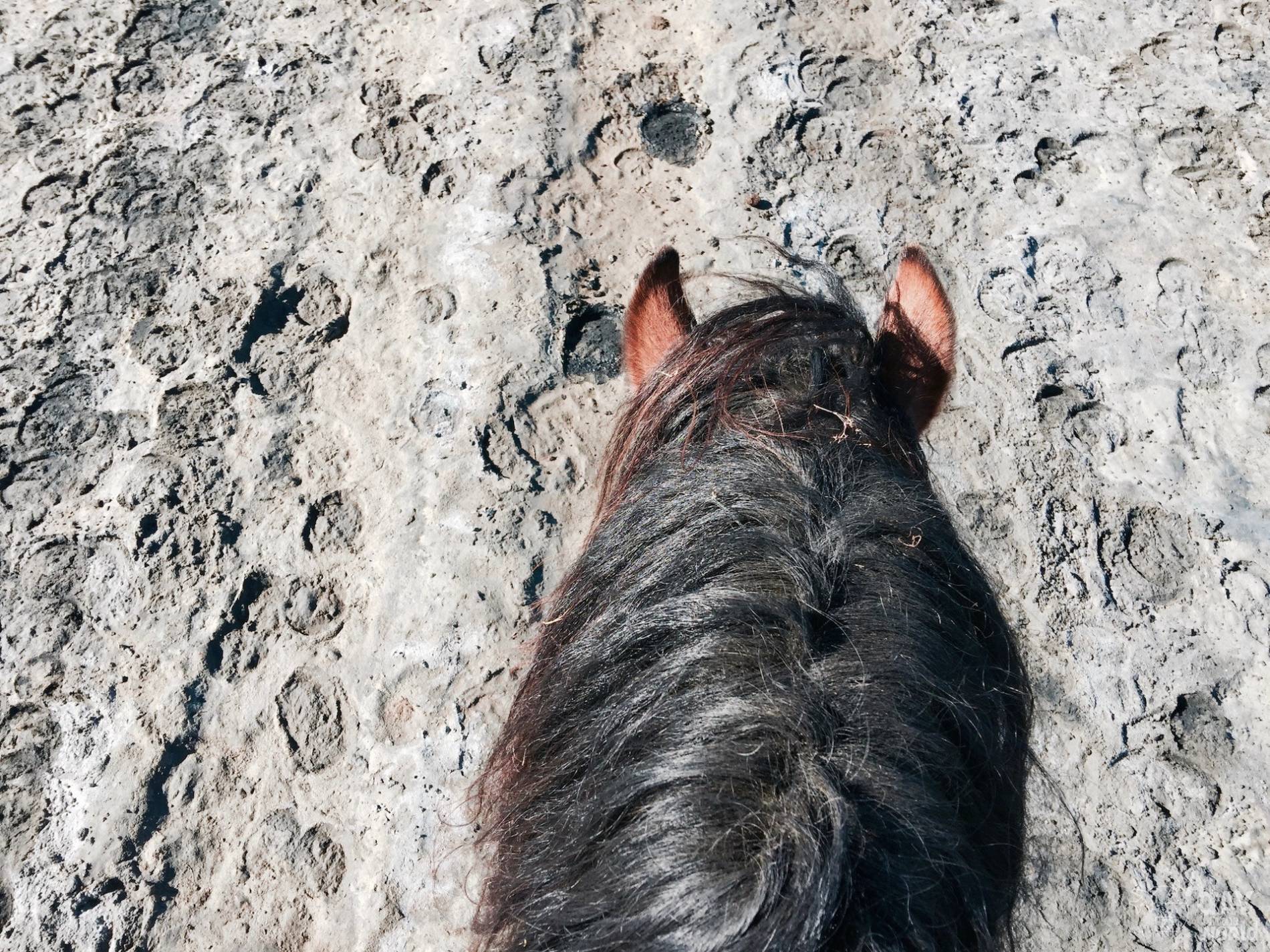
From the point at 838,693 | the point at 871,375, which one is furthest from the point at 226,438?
the point at 838,693

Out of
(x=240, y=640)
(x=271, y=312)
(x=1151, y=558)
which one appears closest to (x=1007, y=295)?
(x=1151, y=558)

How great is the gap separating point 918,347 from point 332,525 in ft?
4.66

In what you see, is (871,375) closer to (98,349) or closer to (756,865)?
(756,865)

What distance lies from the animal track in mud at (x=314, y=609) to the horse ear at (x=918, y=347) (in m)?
1.33

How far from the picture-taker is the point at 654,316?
1.73 m

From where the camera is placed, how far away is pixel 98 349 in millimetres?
2518

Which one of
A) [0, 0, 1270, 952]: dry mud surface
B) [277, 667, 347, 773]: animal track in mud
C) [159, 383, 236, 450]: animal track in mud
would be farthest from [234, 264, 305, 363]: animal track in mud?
[277, 667, 347, 773]: animal track in mud

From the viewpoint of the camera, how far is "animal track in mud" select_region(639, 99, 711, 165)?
288cm

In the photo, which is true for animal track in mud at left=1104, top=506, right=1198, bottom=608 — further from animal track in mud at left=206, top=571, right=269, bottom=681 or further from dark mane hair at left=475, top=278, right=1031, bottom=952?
animal track in mud at left=206, top=571, right=269, bottom=681

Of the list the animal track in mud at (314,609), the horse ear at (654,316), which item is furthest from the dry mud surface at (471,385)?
the horse ear at (654,316)

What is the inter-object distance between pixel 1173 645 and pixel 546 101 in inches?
87.3

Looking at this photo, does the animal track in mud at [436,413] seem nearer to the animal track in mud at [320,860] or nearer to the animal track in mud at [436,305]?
the animal track in mud at [436,305]

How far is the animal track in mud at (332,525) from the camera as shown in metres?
2.30

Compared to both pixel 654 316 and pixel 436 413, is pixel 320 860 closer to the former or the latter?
pixel 436 413
